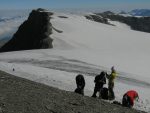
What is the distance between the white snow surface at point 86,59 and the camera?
31716mm

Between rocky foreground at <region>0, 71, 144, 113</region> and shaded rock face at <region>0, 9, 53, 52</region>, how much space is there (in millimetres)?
41367

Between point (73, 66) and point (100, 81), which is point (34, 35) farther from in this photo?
point (100, 81)

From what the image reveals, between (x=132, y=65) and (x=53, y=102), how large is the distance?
3582 cm

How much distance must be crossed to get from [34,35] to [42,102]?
178ft

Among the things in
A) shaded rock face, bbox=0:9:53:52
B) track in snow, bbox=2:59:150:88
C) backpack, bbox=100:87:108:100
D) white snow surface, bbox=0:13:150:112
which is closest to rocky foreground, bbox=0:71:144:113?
backpack, bbox=100:87:108:100

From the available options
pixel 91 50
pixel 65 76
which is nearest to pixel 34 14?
pixel 91 50

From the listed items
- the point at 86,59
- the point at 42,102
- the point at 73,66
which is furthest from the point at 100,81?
the point at 86,59

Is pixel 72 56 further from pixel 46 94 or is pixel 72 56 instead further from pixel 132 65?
pixel 46 94

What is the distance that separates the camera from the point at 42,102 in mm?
18688

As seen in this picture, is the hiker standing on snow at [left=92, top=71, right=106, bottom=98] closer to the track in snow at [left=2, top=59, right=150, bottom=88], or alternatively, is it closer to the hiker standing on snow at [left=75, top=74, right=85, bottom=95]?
the hiker standing on snow at [left=75, top=74, right=85, bottom=95]

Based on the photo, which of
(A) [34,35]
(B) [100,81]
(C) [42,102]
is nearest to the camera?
(C) [42,102]

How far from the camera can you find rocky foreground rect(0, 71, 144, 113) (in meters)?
17.4

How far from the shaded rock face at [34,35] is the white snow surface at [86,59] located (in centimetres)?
168

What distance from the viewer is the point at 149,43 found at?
75.1 meters
